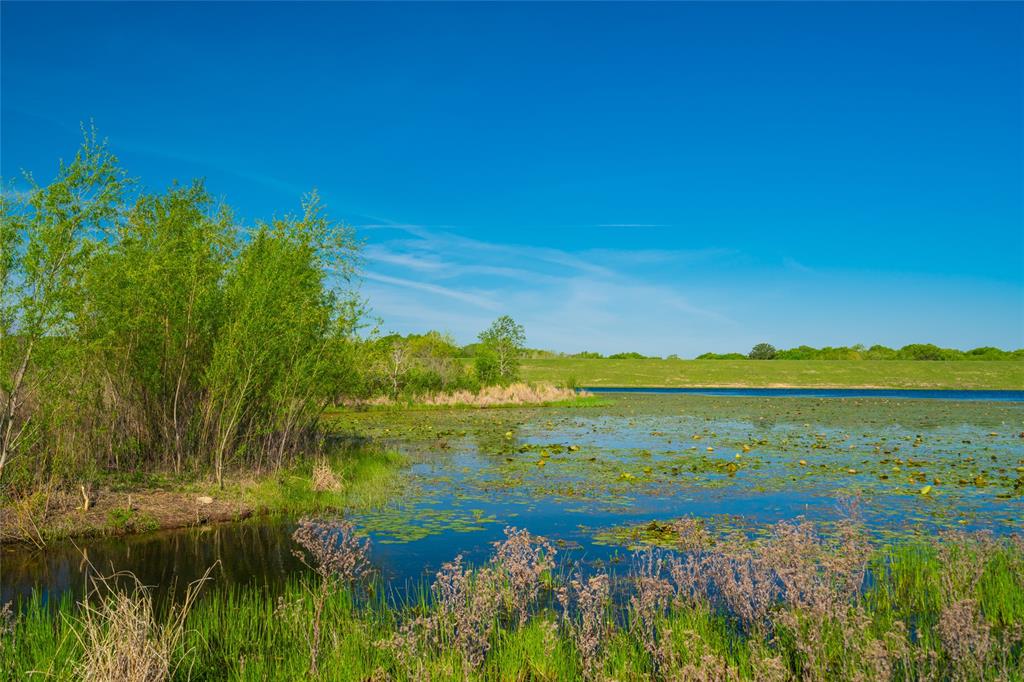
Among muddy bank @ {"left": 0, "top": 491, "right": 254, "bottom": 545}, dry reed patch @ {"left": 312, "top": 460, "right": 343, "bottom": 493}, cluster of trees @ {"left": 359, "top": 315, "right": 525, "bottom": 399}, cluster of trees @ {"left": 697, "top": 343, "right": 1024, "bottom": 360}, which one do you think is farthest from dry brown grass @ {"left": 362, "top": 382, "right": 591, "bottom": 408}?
cluster of trees @ {"left": 697, "top": 343, "right": 1024, "bottom": 360}

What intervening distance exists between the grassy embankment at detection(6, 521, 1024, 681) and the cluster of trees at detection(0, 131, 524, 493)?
6001mm

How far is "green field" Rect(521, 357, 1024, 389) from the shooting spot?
75.6 meters

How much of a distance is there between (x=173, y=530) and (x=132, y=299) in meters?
4.94

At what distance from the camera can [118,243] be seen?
14531 mm

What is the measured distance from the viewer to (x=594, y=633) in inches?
246

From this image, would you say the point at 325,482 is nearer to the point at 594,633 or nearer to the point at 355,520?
the point at 355,520

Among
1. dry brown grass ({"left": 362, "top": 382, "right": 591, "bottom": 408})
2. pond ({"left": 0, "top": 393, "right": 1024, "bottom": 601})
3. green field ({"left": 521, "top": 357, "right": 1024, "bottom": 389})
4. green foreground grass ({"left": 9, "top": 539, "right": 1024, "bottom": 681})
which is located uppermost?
green field ({"left": 521, "top": 357, "right": 1024, "bottom": 389})

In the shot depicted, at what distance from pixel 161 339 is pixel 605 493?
1074cm

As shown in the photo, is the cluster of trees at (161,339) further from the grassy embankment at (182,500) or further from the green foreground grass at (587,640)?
the green foreground grass at (587,640)

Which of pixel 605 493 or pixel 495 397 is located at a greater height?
pixel 495 397

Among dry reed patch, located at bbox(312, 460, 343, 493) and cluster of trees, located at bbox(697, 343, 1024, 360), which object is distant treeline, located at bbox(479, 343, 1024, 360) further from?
dry reed patch, located at bbox(312, 460, 343, 493)

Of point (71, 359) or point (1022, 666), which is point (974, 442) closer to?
point (1022, 666)

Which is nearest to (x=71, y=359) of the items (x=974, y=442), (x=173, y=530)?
(x=173, y=530)

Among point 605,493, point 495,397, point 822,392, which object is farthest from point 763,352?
point 605,493
